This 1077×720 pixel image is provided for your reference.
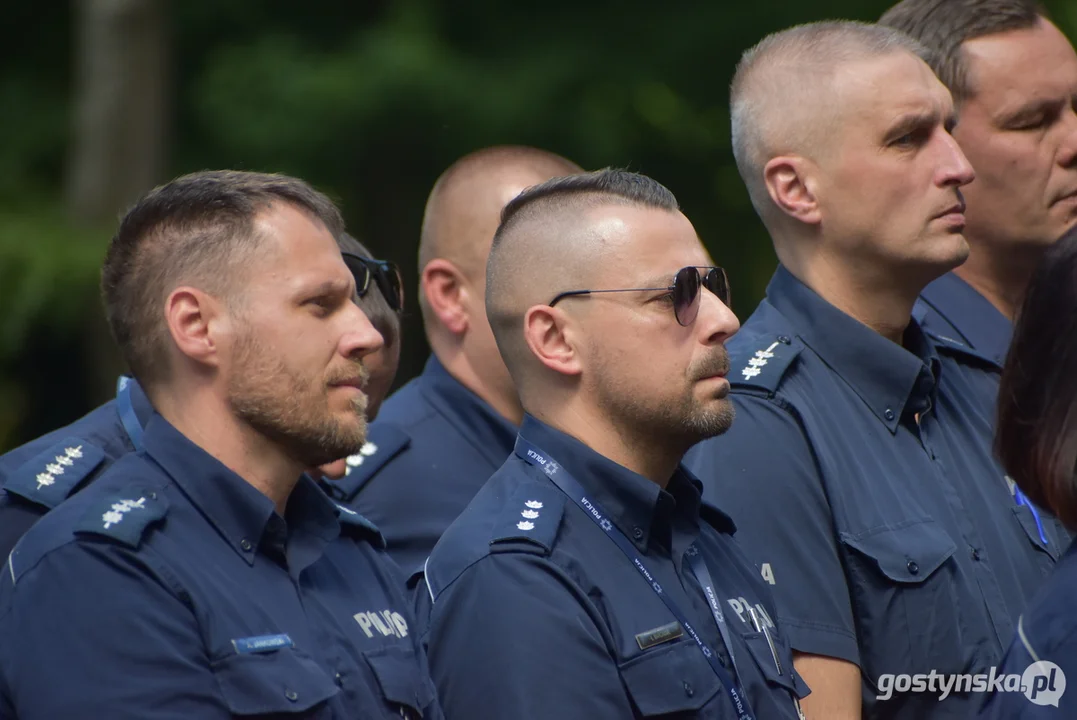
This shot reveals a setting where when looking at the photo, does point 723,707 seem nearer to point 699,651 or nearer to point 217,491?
point 699,651

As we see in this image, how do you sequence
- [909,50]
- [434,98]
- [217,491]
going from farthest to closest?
[434,98], [909,50], [217,491]

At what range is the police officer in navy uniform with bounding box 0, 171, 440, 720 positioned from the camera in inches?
102

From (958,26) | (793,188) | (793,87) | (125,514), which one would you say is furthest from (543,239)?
(958,26)

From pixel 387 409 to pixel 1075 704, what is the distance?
2589mm

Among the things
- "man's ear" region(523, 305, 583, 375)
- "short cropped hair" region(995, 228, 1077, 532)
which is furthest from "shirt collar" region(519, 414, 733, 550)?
"short cropped hair" region(995, 228, 1077, 532)

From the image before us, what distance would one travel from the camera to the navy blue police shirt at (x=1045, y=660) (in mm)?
2141

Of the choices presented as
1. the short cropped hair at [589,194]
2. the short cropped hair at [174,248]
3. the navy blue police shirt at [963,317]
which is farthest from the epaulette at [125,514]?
the navy blue police shirt at [963,317]

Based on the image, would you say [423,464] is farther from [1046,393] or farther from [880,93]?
[1046,393]

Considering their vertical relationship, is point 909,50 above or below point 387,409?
above

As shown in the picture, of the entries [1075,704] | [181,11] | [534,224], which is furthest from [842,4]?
[1075,704]

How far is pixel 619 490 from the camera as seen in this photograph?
3004 millimetres

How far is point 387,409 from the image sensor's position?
4.43 metres

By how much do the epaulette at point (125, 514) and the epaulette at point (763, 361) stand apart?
1268 millimetres

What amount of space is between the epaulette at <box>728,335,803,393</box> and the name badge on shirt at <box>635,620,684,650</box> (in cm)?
78
